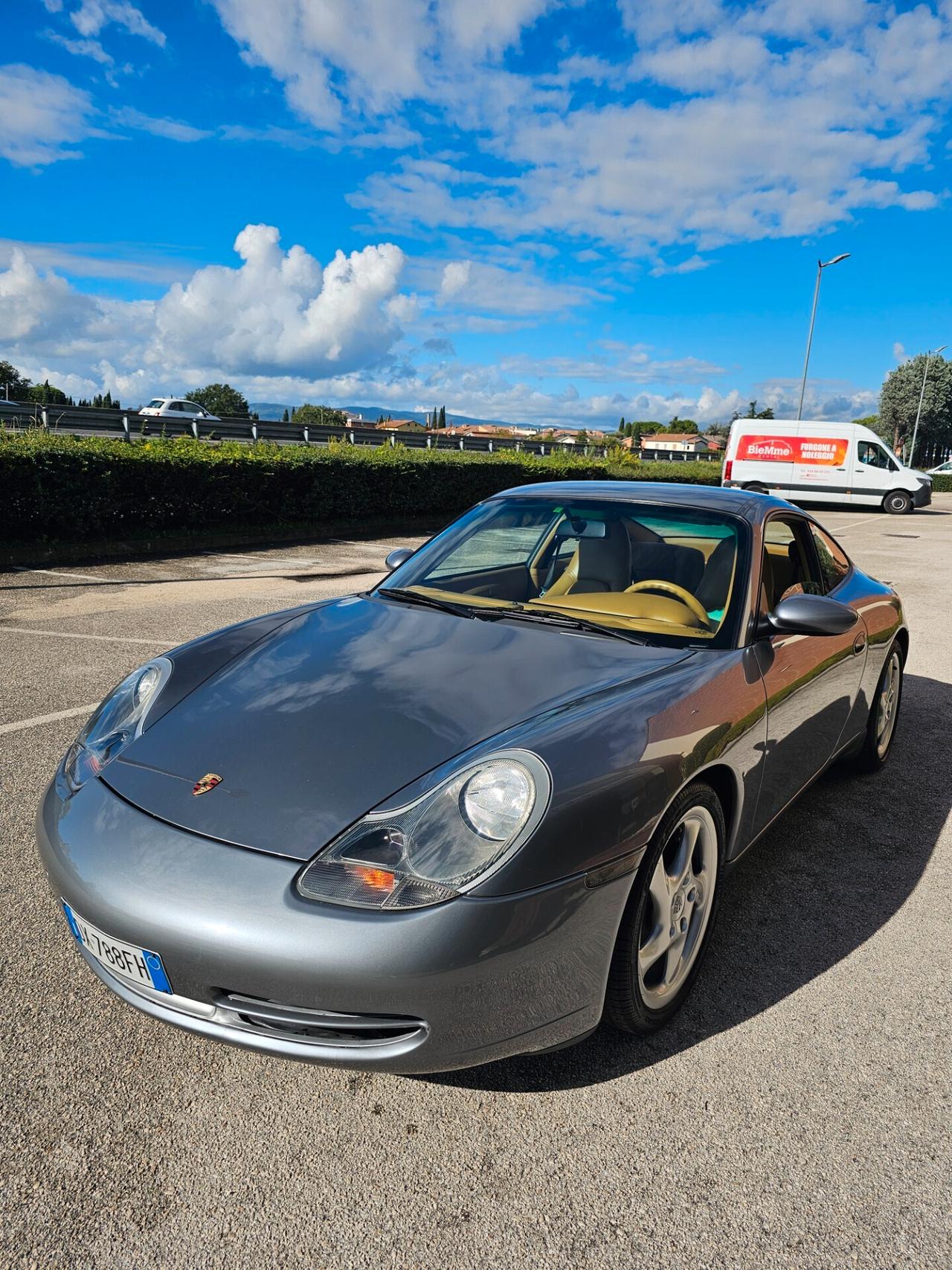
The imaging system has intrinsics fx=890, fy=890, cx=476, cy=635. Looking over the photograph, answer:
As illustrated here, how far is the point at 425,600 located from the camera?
327 cm

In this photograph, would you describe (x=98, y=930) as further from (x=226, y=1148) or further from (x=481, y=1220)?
(x=481, y=1220)

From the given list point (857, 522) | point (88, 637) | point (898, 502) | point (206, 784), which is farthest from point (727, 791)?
point (898, 502)

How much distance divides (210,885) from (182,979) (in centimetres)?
21

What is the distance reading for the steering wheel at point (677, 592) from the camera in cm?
295

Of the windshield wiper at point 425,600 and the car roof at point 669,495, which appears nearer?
the windshield wiper at point 425,600

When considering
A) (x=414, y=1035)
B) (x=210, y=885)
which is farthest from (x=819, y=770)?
(x=210, y=885)

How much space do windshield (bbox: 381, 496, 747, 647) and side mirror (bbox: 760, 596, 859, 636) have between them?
0.45 ft

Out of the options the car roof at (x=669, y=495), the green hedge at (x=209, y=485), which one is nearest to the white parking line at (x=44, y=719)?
the car roof at (x=669, y=495)

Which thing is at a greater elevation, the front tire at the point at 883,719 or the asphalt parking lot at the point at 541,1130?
the front tire at the point at 883,719

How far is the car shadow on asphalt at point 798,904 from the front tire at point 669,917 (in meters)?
0.11

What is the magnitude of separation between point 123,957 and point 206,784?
1.36 feet

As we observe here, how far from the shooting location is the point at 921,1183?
1.89 meters

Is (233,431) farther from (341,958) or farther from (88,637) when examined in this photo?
(341,958)

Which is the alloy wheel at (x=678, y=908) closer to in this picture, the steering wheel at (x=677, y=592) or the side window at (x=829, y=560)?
the steering wheel at (x=677, y=592)
